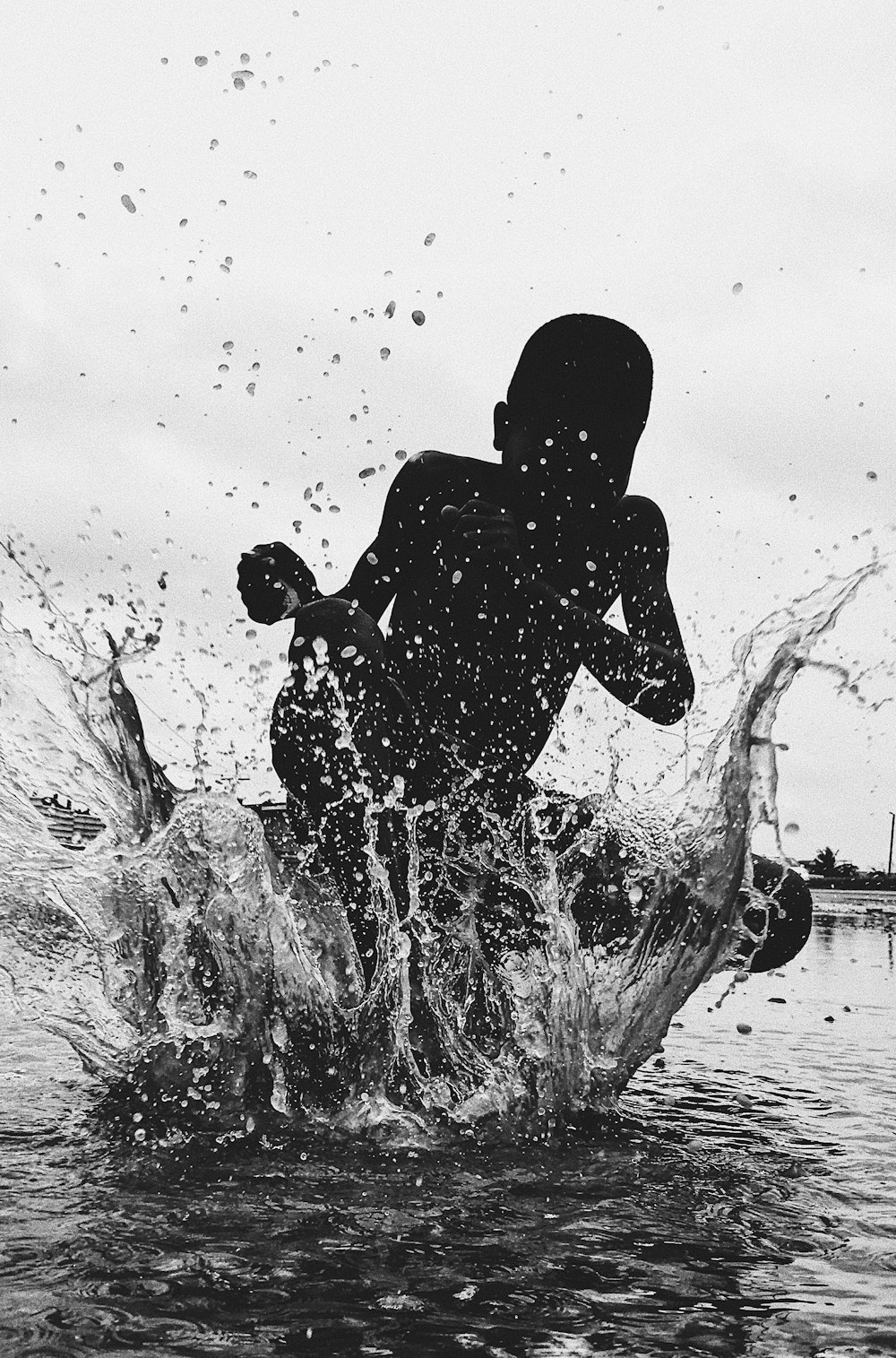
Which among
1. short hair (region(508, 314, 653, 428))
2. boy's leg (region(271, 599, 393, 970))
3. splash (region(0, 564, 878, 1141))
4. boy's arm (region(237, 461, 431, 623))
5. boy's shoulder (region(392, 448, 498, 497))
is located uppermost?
short hair (region(508, 314, 653, 428))

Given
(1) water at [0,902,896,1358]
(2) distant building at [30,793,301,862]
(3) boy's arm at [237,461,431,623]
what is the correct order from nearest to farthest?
(1) water at [0,902,896,1358], (2) distant building at [30,793,301,862], (3) boy's arm at [237,461,431,623]

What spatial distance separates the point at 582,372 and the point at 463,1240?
2.28 metres

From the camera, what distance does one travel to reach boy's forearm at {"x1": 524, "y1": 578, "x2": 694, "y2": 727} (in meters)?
3.05

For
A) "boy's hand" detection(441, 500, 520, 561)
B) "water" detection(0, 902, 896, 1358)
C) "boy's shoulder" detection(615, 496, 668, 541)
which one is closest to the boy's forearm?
"boy's hand" detection(441, 500, 520, 561)

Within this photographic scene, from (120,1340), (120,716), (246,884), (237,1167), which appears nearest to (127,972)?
(246,884)

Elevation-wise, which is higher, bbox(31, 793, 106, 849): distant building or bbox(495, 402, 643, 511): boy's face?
bbox(495, 402, 643, 511): boy's face

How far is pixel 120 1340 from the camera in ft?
5.01

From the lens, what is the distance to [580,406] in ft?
11.3

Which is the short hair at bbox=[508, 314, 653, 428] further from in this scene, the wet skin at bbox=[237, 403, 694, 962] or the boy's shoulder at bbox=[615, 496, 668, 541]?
the boy's shoulder at bbox=[615, 496, 668, 541]

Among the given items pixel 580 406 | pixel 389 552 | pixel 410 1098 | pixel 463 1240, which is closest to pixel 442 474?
pixel 389 552

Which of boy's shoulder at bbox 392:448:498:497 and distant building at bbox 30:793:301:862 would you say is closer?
distant building at bbox 30:793:301:862

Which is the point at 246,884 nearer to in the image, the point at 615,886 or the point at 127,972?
the point at 127,972

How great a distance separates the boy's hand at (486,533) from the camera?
295cm

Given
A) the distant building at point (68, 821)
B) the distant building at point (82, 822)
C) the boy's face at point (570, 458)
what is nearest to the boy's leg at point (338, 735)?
the distant building at point (82, 822)
